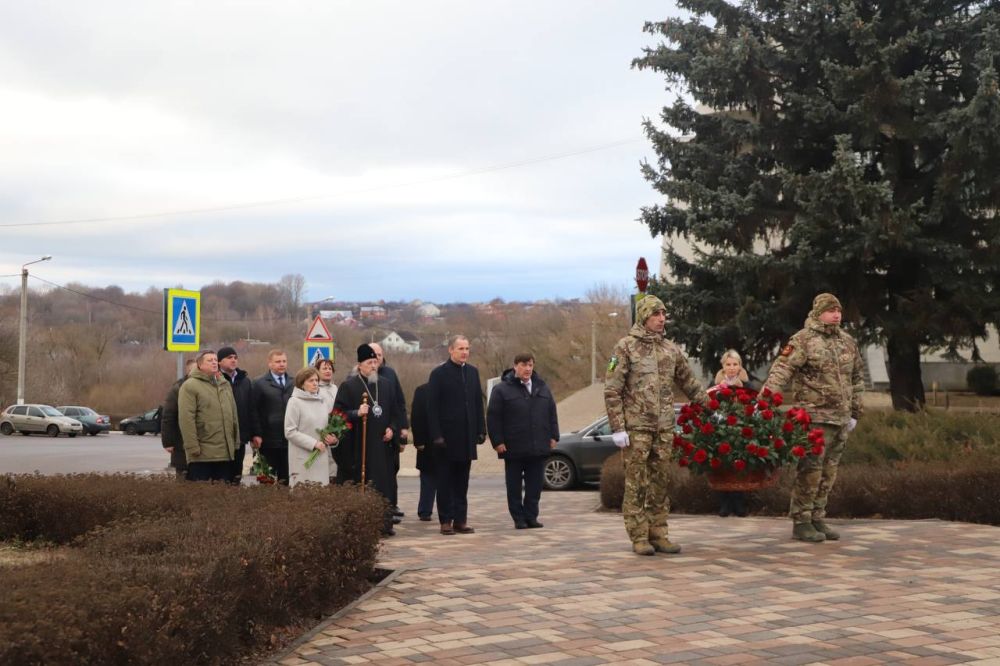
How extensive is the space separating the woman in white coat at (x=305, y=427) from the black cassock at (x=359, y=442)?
25cm

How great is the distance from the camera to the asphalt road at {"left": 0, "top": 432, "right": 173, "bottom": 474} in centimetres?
2667

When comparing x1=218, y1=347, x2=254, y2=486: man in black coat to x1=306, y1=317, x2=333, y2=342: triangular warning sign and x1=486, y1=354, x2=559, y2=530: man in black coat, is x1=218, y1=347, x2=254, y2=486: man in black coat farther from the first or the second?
x1=306, y1=317, x2=333, y2=342: triangular warning sign

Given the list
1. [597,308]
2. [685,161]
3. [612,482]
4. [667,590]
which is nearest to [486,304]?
[597,308]

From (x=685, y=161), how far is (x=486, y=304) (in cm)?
6460

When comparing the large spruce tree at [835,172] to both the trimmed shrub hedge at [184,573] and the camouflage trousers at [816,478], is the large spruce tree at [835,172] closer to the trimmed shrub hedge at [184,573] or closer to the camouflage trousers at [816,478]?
the camouflage trousers at [816,478]

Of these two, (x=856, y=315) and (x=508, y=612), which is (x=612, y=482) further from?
(x=856, y=315)

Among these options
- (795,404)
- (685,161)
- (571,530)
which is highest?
(685,161)

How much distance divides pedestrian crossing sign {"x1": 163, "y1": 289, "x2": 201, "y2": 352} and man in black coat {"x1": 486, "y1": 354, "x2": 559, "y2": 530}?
6231mm

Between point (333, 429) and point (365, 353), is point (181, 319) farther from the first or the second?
point (333, 429)

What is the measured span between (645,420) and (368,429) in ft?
10.4

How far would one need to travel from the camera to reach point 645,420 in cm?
925

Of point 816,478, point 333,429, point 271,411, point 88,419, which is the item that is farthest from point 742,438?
point 88,419

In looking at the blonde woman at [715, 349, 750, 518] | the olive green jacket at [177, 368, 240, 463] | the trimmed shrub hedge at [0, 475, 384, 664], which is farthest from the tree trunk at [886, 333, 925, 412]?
the trimmed shrub hedge at [0, 475, 384, 664]

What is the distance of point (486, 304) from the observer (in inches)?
3479
